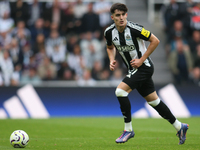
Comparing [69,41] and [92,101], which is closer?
[92,101]

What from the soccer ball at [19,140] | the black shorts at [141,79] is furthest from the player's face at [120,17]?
the soccer ball at [19,140]

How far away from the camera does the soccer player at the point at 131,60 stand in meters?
5.73

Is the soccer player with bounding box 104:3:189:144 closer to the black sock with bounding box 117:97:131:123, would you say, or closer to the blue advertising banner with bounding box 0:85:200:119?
the black sock with bounding box 117:97:131:123

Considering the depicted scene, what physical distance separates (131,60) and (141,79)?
0.34m

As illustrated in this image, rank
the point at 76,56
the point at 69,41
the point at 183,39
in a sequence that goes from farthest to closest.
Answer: the point at 183,39 < the point at 69,41 < the point at 76,56

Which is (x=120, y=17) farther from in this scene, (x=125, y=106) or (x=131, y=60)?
(x=125, y=106)

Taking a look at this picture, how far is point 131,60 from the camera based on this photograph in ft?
19.2

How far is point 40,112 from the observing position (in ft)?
40.6

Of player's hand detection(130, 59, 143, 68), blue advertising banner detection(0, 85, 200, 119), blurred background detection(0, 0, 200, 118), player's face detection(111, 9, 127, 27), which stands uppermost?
player's face detection(111, 9, 127, 27)

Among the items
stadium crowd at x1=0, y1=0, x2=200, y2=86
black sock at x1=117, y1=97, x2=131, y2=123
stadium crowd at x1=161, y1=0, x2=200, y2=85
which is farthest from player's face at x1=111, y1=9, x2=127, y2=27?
stadium crowd at x1=161, y1=0, x2=200, y2=85

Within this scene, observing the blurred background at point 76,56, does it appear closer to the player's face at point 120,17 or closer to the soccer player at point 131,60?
the soccer player at point 131,60

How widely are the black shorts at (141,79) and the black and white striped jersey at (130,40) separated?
4.5 inches

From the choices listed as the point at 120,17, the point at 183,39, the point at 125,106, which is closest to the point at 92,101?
the point at 183,39

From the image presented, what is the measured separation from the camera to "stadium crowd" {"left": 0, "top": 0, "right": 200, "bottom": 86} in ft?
42.7
